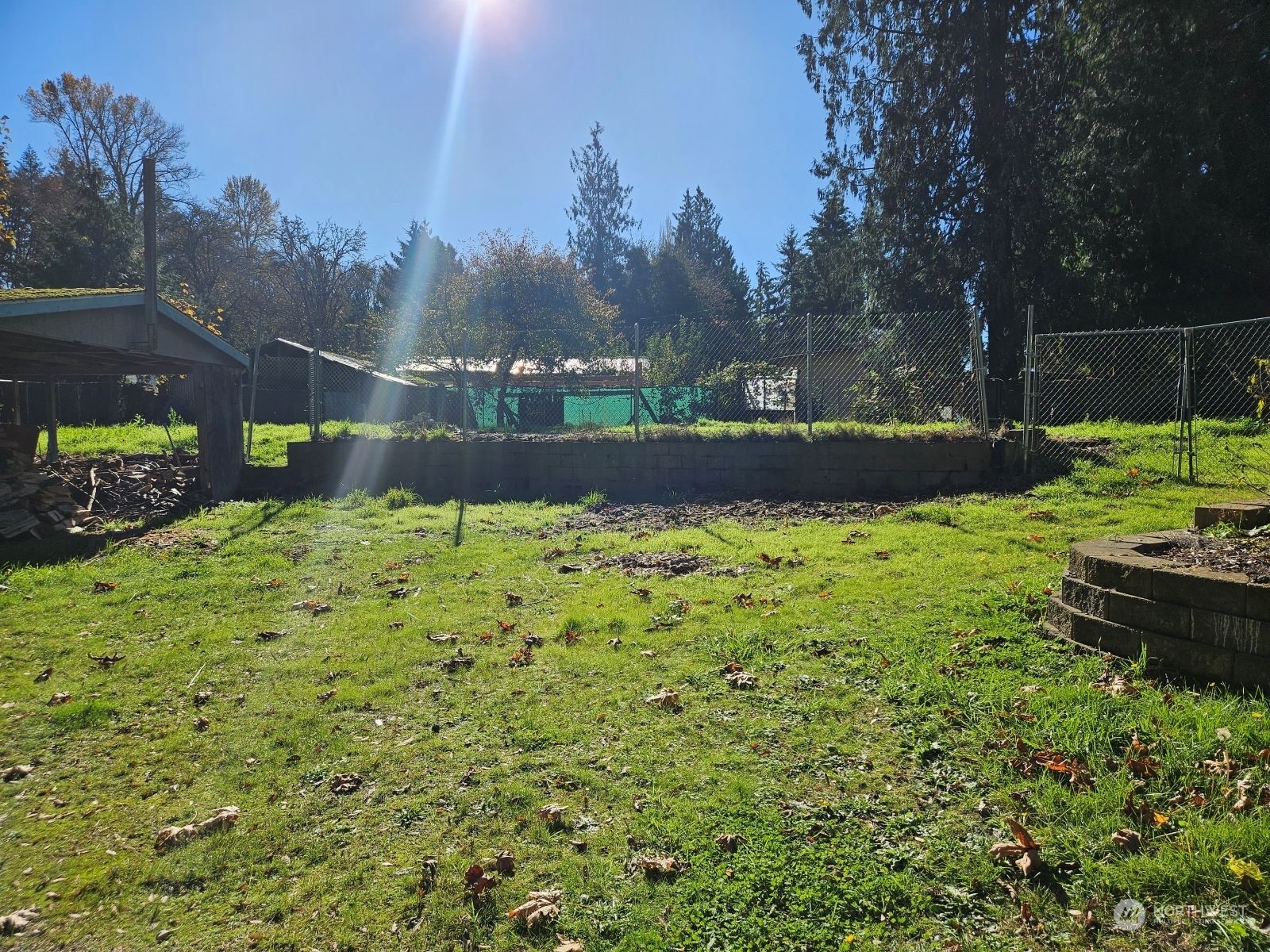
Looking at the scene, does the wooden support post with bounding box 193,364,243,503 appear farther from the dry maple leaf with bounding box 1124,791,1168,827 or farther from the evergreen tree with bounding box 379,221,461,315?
the evergreen tree with bounding box 379,221,461,315

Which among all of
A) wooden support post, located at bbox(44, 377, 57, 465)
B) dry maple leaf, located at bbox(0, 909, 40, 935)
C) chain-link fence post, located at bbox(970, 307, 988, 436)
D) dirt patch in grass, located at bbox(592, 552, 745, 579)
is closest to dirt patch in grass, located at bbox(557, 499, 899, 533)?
dirt patch in grass, located at bbox(592, 552, 745, 579)

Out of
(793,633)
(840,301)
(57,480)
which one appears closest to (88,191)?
(57,480)

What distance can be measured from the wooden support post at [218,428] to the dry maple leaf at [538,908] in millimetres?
10299

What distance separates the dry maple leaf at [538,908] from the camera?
2.16 m

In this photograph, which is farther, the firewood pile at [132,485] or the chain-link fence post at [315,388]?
the chain-link fence post at [315,388]

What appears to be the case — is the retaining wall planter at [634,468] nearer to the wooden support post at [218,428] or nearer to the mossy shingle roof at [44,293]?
the wooden support post at [218,428]

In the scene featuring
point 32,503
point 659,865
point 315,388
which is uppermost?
point 315,388

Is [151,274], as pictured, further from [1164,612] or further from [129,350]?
[1164,612]

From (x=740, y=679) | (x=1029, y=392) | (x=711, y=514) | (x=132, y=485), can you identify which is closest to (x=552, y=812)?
(x=740, y=679)

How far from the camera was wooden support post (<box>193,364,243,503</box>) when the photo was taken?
10539mm

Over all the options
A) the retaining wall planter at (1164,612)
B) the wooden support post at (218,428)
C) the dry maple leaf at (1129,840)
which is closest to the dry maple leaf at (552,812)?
the dry maple leaf at (1129,840)

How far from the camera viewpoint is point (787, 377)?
434 inches

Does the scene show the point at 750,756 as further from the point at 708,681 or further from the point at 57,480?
the point at 57,480

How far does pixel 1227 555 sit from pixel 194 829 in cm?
489
